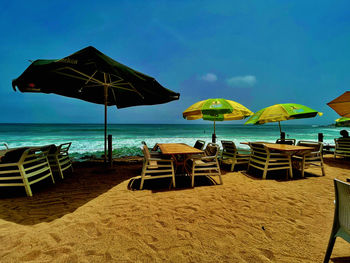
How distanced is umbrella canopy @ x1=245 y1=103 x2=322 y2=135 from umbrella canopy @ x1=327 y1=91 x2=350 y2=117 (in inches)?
52.2

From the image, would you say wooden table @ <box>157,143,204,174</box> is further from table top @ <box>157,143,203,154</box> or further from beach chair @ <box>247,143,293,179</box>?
beach chair @ <box>247,143,293,179</box>

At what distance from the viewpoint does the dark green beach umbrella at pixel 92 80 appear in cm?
246

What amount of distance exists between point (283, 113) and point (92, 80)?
561 cm

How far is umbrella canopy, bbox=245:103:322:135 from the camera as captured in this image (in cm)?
454

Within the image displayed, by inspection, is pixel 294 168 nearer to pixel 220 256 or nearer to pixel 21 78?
pixel 220 256

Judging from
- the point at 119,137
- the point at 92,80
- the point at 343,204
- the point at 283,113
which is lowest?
the point at 119,137

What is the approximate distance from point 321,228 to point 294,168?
143 inches

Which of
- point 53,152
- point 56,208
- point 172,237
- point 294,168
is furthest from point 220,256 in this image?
point 294,168

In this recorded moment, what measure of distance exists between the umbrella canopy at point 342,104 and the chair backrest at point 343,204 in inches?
97.0

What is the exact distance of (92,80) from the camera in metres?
4.02

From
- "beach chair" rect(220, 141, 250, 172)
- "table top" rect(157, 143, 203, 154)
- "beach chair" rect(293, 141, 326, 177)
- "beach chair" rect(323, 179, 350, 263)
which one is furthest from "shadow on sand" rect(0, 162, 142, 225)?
"beach chair" rect(293, 141, 326, 177)

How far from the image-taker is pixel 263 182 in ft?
12.8

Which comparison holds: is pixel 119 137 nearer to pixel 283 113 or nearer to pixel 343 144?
pixel 283 113

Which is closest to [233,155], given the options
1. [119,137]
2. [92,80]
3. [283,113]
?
[283,113]
